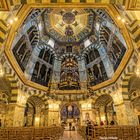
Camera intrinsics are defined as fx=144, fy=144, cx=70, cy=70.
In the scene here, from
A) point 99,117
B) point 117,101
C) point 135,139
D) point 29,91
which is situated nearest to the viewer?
point 135,139

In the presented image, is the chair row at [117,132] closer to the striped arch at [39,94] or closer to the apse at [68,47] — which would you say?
the apse at [68,47]

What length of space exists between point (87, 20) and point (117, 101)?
39.9 feet

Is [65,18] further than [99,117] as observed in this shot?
Yes

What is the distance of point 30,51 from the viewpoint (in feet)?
58.1

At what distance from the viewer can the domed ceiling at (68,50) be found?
15.5m

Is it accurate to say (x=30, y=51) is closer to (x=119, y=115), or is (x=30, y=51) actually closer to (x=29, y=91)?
(x=29, y=91)

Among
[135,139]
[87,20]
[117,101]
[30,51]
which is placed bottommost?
[135,139]

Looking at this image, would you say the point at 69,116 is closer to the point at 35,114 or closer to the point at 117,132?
the point at 35,114

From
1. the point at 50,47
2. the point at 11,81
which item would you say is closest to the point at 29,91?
the point at 11,81

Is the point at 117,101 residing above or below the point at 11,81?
below

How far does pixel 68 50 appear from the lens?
22.9 meters

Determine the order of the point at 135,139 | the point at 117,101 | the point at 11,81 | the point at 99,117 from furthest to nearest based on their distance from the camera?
the point at 99,117
the point at 117,101
the point at 11,81
the point at 135,139

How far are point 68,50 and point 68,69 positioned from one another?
8.82 m

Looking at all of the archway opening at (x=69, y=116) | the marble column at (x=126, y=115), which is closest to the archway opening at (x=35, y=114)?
the archway opening at (x=69, y=116)
